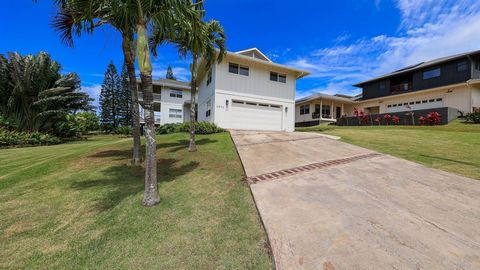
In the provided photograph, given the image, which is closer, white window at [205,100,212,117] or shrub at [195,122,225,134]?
shrub at [195,122,225,134]

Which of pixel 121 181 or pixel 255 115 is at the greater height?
pixel 255 115

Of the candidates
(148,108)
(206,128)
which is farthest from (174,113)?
(148,108)

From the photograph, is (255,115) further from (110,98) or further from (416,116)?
(110,98)

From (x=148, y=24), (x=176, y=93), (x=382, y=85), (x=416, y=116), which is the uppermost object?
(x=382, y=85)

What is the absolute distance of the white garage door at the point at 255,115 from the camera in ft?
54.2

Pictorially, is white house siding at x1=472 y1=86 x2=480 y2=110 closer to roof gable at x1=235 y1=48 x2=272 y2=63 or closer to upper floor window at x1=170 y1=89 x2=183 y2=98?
roof gable at x1=235 y1=48 x2=272 y2=63

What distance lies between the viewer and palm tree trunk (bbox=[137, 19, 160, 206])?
4.45m

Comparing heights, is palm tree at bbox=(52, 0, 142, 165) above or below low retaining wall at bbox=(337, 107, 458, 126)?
above

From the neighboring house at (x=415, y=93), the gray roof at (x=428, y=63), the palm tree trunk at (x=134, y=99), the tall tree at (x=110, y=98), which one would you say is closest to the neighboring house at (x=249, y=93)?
the palm tree trunk at (x=134, y=99)

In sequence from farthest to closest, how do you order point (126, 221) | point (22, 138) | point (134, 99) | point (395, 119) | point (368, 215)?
point (395, 119), point (22, 138), point (134, 99), point (126, 221), point (368, 215)

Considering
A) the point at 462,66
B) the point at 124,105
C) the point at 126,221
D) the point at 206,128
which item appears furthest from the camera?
the point at 124,105

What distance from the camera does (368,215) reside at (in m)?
3.74

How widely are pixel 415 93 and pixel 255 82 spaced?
19.0m

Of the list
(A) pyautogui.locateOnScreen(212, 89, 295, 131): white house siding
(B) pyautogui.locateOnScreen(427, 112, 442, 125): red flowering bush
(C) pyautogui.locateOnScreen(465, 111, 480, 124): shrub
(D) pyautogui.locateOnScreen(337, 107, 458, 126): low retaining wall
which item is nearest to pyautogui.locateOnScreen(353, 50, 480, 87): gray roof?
(D) pyautogui.locateOnScreen(337, 107, 458, 126): low retaining wall
